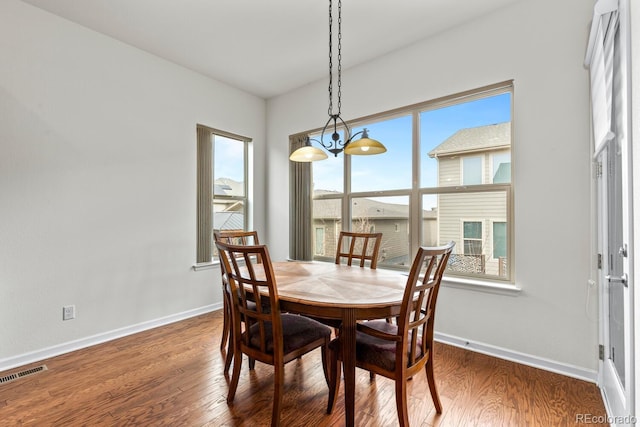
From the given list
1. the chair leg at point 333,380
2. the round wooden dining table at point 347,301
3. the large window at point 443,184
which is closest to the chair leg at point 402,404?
the round wooden dining table at point 347,301

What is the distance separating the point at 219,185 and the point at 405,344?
132 inches

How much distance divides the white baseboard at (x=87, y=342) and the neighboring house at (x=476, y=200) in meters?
3.12

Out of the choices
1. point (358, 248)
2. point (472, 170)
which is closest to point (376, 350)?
point (472, 170)

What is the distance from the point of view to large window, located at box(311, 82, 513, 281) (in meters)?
2.77

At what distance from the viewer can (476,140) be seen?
2.91m

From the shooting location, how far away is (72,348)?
2.80 m

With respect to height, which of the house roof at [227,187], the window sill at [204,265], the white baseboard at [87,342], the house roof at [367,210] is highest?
the house roof at [227,187]

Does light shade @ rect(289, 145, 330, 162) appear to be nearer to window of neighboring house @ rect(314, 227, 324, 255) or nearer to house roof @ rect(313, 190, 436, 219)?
house roof @ rect(313, 190, 436, 219)

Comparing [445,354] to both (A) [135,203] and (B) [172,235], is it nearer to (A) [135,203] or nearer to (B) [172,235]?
(B) [172,235]

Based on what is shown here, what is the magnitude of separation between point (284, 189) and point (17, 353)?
3.18m

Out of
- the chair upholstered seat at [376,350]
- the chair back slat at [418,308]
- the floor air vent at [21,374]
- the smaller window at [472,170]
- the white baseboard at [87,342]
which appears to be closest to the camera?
the chair back slat at [418,308]

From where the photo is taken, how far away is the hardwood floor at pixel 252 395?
1832 mm

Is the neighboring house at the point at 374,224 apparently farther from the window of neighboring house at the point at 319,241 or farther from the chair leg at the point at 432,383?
the chair leg at the point at 432,383

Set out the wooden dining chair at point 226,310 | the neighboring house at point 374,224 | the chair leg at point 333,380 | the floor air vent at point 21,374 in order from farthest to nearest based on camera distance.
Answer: the neighboring house at point 374,224
the floor air vent at point 21,374
the wooden dining chair at point 226,310
the chair leg at point 333,380
